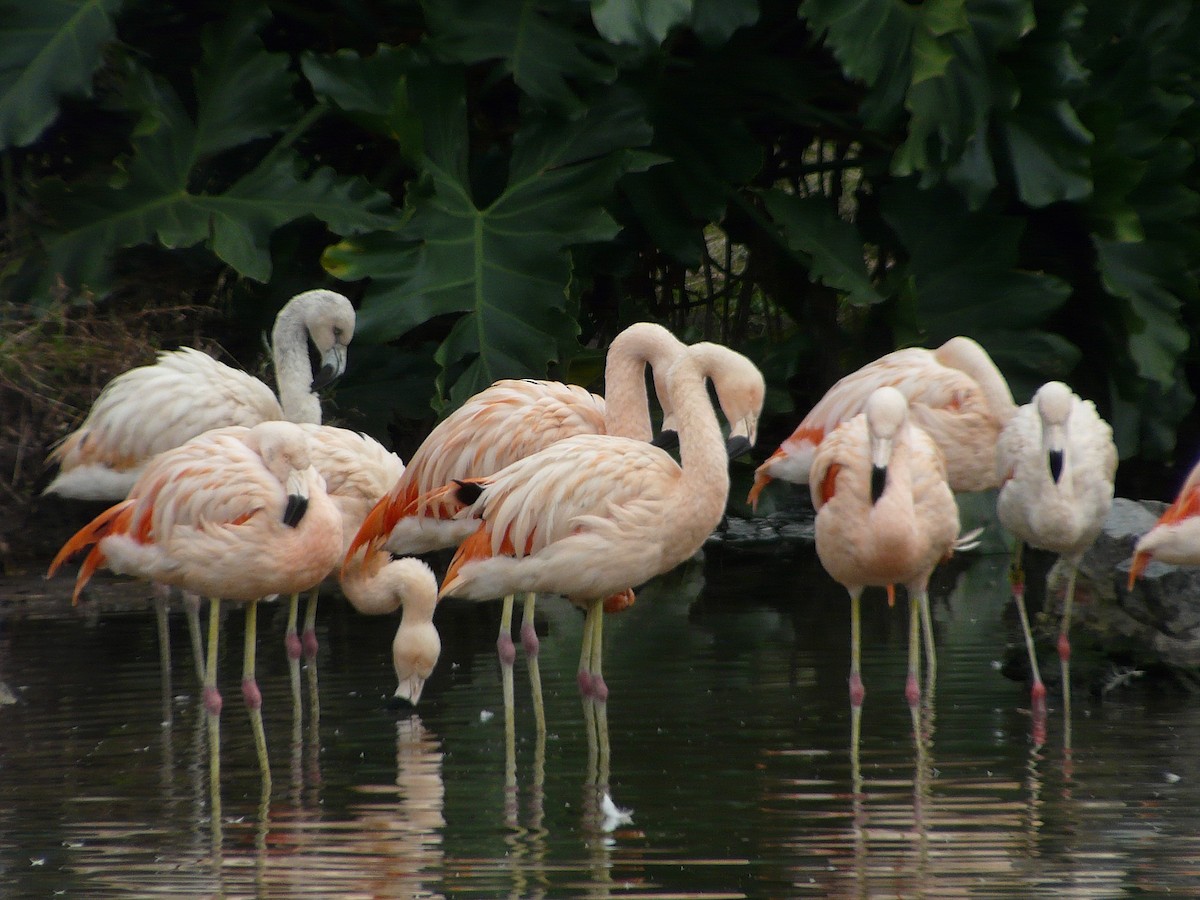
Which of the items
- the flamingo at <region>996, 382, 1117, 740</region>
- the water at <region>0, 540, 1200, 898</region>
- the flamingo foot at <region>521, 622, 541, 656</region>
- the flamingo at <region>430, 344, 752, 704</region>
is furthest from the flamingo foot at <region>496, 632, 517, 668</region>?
the flamingo at <region>996, 382, 1117, 740</region>

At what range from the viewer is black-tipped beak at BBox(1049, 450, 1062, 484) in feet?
18.2

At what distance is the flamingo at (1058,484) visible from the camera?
5551 mm

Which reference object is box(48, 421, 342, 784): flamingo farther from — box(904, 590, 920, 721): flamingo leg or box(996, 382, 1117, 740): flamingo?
box(996, 382, 1117, 740): flamingo

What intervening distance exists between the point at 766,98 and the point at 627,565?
526 centimetres

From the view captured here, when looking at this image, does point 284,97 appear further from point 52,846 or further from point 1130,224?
point 52,846

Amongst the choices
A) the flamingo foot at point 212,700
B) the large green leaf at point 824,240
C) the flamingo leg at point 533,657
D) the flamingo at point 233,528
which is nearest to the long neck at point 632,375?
the flamingo leg at point 533,657

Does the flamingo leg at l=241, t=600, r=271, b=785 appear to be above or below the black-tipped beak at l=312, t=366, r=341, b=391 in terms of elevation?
below

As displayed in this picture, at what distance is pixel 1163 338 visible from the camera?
326 inches

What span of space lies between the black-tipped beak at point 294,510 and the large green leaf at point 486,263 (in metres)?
2.38

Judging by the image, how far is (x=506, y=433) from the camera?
5707 millimetres

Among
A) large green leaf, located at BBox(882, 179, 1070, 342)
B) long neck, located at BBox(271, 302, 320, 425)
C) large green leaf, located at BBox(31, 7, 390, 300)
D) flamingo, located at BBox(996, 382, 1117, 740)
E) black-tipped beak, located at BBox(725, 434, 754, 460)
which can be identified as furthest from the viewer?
large green leaf, located at BBox(882, 179, 1070, 342)

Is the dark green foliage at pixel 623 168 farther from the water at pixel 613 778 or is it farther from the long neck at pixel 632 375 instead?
the long neck at pixel 632 375

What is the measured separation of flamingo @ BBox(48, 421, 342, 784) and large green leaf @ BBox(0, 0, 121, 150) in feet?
10.2

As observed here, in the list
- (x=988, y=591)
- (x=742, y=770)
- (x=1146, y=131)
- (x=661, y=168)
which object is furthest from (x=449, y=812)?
(x=1146, y=131)
